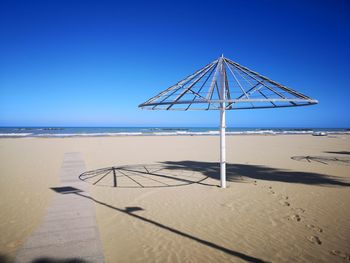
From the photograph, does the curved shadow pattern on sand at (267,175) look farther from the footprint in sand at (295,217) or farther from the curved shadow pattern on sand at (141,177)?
the footprint in sand at (295,217)

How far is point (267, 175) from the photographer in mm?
11922

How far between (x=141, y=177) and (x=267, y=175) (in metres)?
5.41

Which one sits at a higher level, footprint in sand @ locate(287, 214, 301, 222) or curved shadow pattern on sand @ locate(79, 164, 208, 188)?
curved shadow pattern on sand @ locate(79, 164, 208, 188)

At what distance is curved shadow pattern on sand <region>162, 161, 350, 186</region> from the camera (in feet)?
34.7

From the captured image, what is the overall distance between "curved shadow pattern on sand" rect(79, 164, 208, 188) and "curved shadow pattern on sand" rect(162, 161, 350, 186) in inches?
29.9

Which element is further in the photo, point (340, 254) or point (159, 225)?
point (159, 225)

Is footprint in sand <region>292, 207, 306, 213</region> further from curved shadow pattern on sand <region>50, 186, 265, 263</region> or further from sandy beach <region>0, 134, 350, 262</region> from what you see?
curved shadow pattern on sand <region>50, 186, 265, 263</region>

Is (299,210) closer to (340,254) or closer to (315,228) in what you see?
(315,228)

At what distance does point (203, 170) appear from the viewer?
13242 mm

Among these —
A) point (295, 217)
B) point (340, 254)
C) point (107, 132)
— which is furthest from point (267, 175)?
point (107, 132)

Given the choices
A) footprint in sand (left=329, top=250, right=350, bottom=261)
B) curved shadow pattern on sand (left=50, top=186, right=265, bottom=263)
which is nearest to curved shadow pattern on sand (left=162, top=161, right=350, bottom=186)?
curved shadow pattern on sand (left=50, top=186, right=265, bottom=263)

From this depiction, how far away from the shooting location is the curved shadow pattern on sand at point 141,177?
10.2m

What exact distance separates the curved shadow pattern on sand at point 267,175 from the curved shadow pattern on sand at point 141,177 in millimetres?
759

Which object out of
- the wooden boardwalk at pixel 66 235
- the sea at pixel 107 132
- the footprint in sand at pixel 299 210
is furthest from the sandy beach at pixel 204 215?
the sea at pixel 107 132
